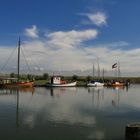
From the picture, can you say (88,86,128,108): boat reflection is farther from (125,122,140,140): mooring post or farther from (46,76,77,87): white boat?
(46,76,77,87): white boat

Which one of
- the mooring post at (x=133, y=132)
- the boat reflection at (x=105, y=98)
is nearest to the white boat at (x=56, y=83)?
the boat reflection at (x=105, y=98)

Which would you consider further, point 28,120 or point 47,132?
point 28,120

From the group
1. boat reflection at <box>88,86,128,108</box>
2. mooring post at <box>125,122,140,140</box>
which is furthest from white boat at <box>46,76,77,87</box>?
mooring post at <box>125,122,140,140</box>

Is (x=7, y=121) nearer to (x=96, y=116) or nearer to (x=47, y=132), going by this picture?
(x=47, y=132)

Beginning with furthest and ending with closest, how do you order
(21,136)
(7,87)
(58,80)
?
(58,80), (7,87), (21,136)

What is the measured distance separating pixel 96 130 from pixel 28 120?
23.8 ft

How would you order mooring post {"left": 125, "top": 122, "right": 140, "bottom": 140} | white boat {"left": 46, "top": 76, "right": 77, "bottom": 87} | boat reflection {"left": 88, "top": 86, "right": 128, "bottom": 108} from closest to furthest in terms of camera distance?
1. mooring post {"left": 125, "top": 122, "right": 140, "bottom": 140}
2. boat reflection {"left": 88, "top": 86, "right": 128, "bottom": 108}
3. white boat {"left": 46, "top": 76, "right": 77, "bottom": 87}

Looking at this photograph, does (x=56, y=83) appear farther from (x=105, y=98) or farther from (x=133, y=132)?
(x=133, y=132)

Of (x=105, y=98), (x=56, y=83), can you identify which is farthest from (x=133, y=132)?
(x=56, y=83)

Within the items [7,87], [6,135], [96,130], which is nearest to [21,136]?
[6,135]

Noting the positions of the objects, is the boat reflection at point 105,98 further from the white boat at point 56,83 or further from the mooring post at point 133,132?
the white boat at point 56,83

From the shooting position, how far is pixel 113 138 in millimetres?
20562

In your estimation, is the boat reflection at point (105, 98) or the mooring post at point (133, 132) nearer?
the mooring post at point (133, 132)

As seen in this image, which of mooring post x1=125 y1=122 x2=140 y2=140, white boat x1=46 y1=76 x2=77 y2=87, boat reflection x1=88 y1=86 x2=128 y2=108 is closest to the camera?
mooring post x1=125 y1=122 x2=140 y2=140
